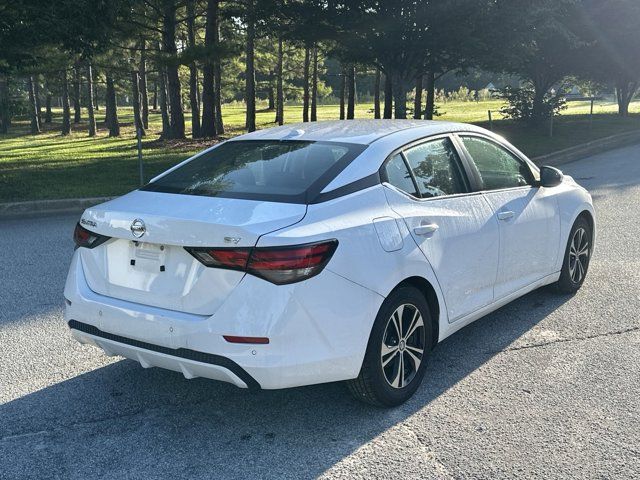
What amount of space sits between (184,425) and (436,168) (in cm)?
224

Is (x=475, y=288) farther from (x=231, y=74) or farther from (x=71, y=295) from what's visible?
(x=231, y=74)

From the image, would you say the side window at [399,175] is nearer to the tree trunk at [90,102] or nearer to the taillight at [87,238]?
the taillight at [87,238]

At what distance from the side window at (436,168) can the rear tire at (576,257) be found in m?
1.73

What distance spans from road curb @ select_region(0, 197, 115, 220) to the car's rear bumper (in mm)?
7619

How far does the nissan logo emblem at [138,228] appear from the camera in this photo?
333cm

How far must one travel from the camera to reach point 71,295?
3701 mm

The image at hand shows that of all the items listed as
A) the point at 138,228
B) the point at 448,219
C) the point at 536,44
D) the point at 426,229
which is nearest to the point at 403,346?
the point at 426,229

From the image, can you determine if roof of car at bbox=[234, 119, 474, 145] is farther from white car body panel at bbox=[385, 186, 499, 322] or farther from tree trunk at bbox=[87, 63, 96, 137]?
tree trunk at bbox=[87, 63, 96, 137]

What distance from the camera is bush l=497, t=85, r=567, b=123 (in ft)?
88.7

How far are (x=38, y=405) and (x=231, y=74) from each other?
50.9 metres

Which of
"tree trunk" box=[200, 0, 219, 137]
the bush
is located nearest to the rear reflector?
"tree trunk" box=[200, 0, 219, 137]

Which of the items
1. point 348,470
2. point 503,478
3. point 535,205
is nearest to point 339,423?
point 348,470

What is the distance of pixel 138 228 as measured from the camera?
11.0ft

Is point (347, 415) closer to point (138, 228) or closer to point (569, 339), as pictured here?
point (138, 228)
